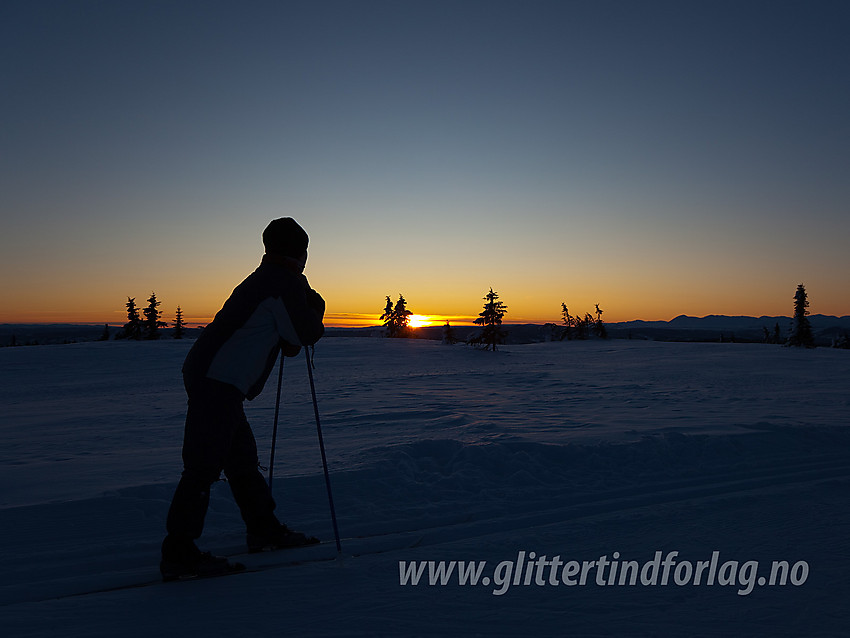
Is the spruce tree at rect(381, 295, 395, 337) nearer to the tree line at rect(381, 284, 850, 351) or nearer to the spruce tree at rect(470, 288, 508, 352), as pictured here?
the tree line at rect(381, 284, 850, 351)

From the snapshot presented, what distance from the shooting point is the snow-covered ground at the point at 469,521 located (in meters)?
2.64

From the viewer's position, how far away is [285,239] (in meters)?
3.59

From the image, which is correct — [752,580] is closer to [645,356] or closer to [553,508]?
[553,508]

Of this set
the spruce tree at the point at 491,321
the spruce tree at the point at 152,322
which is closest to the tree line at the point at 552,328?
the spruce tree at the point at 491,321

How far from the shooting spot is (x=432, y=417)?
889 centimetres

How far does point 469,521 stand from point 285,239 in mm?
2626

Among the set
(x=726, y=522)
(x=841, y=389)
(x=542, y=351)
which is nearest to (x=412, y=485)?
(x=726, y=522)

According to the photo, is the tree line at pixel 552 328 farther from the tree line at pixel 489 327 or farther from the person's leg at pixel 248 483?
the person's leg at pixel 248 483

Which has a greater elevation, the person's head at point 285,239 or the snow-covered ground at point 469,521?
the person's head at point 285,239

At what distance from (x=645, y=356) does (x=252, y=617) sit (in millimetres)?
28067

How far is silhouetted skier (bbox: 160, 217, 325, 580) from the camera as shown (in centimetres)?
320

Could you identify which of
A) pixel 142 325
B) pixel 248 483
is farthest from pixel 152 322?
pixel 248 483

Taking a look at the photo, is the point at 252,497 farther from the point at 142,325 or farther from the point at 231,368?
the point at 142,325

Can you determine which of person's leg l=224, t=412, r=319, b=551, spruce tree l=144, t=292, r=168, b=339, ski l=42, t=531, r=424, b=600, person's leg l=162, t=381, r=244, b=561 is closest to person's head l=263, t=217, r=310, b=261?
person's leg l=162, t=381, r=244, b=561
